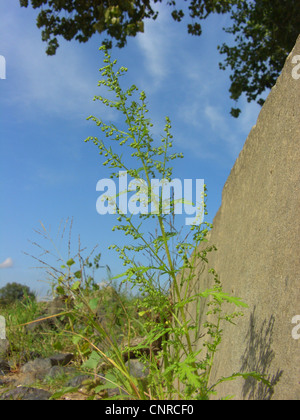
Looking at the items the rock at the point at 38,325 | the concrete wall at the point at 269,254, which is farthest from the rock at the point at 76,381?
the rock at the point at 38,325

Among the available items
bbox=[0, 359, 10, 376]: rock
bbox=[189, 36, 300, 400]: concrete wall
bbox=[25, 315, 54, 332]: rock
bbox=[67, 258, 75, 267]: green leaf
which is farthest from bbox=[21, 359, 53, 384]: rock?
bbox=[189, 36, 300, 400]: concrete wall

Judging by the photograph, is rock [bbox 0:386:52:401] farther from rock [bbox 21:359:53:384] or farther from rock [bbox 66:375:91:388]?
rock [bbox 21:359:53:384]

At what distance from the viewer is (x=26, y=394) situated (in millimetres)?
3871

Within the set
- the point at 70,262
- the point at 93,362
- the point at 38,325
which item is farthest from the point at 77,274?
the point at 38,325

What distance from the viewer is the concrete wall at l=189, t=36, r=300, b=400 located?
6.79ft

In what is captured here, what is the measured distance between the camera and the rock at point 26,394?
3.79 m

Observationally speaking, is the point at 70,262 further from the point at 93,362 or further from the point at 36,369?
the point at 36,369

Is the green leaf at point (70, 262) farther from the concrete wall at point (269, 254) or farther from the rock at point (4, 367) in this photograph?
the rock at point (4, 367)

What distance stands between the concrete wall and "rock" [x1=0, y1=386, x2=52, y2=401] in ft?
5.41

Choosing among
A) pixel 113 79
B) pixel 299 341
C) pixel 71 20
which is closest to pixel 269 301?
pixel 299 341

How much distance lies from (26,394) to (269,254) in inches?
106

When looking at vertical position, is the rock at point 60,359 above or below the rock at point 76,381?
above

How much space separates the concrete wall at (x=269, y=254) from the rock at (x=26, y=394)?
165 centimetres

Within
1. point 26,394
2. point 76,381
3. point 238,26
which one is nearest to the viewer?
point 26,394
